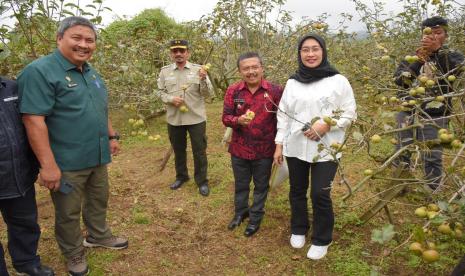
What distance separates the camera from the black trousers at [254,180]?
3.10 metres

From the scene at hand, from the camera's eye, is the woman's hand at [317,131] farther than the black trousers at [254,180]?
No

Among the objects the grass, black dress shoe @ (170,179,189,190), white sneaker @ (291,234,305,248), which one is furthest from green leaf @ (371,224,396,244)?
black dress shoe @ (170,179,189,190)

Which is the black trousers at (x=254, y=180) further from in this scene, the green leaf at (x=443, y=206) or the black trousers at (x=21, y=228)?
the green leaf at (x=443, y=206)

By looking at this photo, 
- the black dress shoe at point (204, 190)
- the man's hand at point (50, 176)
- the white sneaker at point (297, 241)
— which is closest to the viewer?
the man's hand at point (50, 176)

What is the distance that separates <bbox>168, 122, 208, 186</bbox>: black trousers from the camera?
399 centimetres

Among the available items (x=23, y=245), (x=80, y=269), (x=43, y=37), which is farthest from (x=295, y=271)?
(x=43, y=37)

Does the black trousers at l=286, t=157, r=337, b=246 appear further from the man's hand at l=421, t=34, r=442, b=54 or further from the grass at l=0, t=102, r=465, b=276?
the man's hand at l=421, t=34, r=442, b=54

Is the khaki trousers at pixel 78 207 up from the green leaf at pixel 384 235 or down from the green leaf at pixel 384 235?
down

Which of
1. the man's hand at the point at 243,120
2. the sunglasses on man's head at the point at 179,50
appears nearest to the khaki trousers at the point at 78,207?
the man's hand at the point at 243,120

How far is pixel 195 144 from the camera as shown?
4.04 m

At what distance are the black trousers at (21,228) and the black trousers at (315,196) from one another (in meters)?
1.73

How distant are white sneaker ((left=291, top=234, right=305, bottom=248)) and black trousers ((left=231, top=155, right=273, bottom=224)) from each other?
368mm

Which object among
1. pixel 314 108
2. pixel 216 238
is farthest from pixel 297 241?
pixel 314 108

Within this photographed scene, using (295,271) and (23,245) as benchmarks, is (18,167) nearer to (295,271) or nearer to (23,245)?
(23,245)
